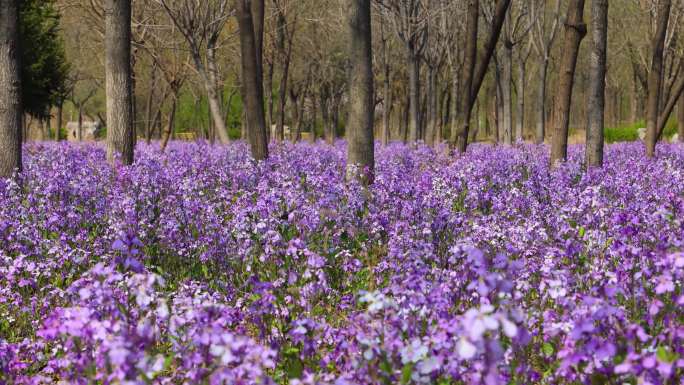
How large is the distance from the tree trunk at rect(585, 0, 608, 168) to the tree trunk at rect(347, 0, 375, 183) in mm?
4316

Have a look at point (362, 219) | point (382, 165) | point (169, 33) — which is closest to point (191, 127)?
point (169, 33)

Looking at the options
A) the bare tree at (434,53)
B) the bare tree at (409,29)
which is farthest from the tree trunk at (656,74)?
the bare tree at (434,53)

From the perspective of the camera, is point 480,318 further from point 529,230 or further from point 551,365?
point 529,230

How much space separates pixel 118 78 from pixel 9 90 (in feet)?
5.65

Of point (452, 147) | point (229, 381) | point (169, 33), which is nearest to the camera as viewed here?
point (229, 381)

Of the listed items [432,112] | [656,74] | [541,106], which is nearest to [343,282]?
[656,74]

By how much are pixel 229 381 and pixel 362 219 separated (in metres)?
4.74

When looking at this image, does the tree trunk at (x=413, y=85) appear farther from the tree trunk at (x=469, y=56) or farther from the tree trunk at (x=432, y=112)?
the tree trunk at (x=469, y=56)

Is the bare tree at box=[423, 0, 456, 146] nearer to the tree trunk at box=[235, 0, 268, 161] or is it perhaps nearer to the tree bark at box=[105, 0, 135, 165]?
the tree trunk at box=[235, 0, 268, 161]

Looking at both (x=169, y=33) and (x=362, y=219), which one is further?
(x=169, y=33)

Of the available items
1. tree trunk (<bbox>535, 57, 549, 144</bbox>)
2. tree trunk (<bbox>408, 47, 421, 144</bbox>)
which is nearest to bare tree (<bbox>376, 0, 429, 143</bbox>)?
tree trunk (<bbox>408, 47, 421, 144</bbox>)

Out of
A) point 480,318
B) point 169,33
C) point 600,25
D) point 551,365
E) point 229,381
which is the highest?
point 169,33

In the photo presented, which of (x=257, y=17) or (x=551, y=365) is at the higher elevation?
(x=257, y=17)

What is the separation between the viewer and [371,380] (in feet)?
8.68
